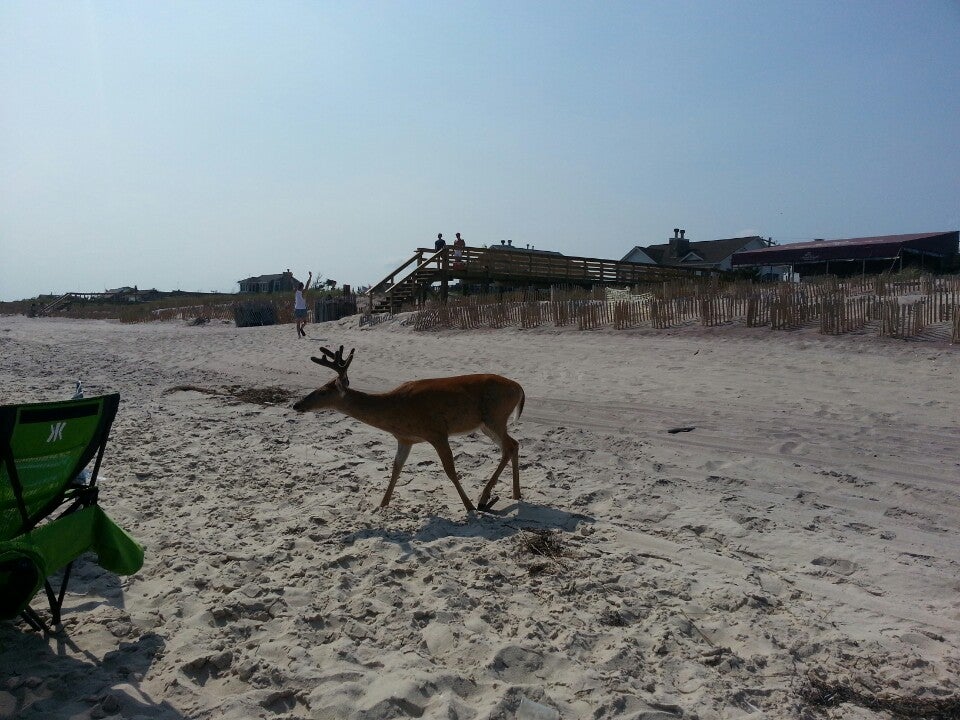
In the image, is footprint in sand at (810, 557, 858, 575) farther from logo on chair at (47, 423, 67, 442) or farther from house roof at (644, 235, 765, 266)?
house roof at (644, 235, 765, 266)

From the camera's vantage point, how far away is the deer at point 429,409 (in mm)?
A: 6285

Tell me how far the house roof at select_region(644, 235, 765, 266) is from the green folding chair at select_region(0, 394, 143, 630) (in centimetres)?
5488

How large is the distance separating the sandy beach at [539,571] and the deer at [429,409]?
424 mm

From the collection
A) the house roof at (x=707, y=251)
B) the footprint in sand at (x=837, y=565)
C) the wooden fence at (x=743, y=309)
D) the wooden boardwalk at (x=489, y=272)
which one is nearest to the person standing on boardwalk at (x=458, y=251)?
the wooden boardwalk at (x=489, y=272)

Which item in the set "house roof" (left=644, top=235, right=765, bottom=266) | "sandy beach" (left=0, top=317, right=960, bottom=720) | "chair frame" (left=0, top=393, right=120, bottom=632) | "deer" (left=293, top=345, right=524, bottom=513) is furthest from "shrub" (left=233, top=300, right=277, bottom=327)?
"house roof" (left=644, top=235, right=765, bottom=266)

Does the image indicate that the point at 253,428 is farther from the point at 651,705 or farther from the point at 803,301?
the point at 803,301

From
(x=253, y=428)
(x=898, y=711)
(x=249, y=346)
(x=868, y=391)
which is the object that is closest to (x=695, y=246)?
(x=249, y=346)

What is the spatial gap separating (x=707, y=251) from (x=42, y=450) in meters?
58.7

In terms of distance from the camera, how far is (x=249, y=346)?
20797 mm

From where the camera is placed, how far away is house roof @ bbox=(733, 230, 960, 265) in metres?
36.1

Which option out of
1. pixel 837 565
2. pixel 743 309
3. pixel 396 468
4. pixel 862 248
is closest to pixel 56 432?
pixel 396 468

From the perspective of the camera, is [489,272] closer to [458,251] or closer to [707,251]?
[458,251]

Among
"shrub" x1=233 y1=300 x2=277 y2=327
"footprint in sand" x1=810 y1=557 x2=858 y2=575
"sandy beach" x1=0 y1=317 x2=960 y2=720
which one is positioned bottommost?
"footprint in sand" x1=810 y1=557 x2=858 y2=575

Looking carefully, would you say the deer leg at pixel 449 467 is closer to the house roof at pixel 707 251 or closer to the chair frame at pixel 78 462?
the chair frame at pixel 78 462
